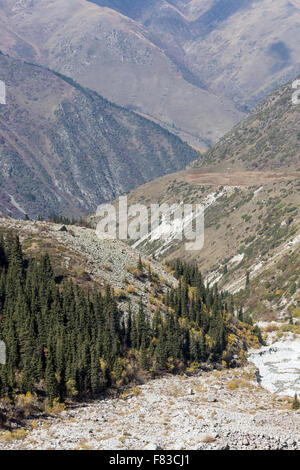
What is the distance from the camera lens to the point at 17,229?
123 metres

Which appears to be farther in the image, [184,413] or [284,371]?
[284,371]

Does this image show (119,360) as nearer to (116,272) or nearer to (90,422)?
(90,422)

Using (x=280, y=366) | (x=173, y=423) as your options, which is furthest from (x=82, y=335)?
(x=280, y=366)

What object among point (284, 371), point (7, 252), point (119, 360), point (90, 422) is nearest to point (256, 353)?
point (284, 371)

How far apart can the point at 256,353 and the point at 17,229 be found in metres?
56.3

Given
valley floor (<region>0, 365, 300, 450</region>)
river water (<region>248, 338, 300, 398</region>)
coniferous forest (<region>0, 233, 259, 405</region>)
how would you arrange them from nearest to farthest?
valley floor (<region>0, 365, 300, 450</region>) < coniferous forest (<region>0, 233, 259, 405</region>) < river water (<region>248, 338, 300, 398</region>)

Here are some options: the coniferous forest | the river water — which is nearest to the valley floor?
the coniferous forest

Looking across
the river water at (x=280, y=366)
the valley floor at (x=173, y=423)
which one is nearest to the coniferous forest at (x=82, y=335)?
the valley floor at (x=173, y=423)

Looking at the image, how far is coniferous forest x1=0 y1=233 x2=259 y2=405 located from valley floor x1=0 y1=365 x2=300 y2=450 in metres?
4.91

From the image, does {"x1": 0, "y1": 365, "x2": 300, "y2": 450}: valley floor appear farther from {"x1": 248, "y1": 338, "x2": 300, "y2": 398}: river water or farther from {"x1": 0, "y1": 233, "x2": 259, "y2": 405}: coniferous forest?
{"x1": 248, "y1": 338, "x2": 300, "y2": 398}: river water

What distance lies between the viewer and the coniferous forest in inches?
3049

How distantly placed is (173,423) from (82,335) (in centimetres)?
2816

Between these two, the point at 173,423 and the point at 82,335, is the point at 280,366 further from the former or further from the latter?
the point at 173,423

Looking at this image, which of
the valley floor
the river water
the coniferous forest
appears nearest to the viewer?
the valley floor
